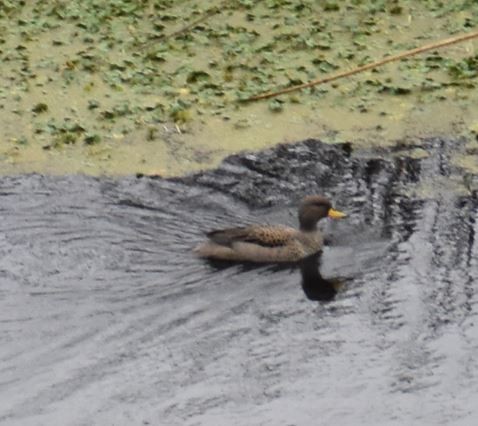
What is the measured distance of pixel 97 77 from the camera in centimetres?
1416

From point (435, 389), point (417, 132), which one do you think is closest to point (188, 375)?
point (435, 389)

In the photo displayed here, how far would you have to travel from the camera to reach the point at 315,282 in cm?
1058

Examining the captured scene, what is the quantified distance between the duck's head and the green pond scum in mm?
1484

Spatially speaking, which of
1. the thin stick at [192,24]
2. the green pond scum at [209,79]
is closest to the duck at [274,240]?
→ the green pond scum at [209,79]

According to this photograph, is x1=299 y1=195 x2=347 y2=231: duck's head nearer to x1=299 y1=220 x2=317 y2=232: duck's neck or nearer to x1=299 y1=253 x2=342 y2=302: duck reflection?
x1=299 y1=220 x2=317 y2=232: duck's neck

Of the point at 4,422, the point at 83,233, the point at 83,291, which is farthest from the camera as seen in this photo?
the point at 83,233

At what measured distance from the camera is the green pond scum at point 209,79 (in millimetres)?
12766

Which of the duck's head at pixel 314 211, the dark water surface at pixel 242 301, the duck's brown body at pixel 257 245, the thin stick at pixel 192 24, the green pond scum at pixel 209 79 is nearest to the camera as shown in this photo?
the dark water surface at pixel 242 301

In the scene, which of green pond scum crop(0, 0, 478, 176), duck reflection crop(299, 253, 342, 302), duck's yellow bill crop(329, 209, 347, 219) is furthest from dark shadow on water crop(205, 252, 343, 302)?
green pond scum crop(0, 0, 478, 176)

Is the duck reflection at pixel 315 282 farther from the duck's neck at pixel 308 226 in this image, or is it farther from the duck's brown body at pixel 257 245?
the duck's neck at pixel 308 226

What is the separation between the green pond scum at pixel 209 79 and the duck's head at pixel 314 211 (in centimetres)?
148

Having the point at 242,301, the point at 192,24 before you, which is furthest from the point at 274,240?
the point at 192,24

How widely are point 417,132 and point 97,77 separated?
3.21m

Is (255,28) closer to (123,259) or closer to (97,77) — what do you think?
(97,77)
